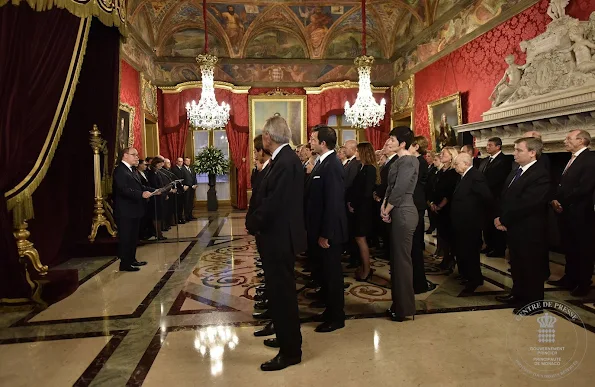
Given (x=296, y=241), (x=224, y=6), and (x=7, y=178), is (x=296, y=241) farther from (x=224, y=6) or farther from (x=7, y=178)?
(x=224, y=6)

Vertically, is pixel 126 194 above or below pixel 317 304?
above

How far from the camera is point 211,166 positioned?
1184 cm

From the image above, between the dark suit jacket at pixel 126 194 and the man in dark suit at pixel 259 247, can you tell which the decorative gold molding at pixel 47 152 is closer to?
the dark suit jacket at pixel 126 194

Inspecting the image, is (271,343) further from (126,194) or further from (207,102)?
(207,102)

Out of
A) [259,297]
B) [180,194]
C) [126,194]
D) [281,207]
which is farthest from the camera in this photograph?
[180,194]

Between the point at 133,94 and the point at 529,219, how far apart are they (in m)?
9.24

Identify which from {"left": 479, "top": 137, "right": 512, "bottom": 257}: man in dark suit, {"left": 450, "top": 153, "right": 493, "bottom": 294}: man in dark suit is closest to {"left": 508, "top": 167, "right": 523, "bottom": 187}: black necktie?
{"left": 450, "top": 153, "right": 493, "bottom": 294}: man in dark suit

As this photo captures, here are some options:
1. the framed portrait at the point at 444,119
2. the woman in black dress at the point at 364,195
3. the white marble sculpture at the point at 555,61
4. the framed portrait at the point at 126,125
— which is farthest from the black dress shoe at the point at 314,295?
the framed portrait at the point at 126,125

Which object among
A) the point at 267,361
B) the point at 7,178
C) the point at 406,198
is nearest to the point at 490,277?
the point at 406,198

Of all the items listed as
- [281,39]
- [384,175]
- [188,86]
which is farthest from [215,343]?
[281,39]

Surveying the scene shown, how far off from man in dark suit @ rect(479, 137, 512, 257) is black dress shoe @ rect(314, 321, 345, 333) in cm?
325

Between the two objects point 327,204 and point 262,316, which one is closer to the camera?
point 327,204

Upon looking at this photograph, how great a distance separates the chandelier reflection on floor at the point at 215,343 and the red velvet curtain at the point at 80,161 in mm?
3282

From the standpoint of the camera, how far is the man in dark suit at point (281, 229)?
2.48 meters
